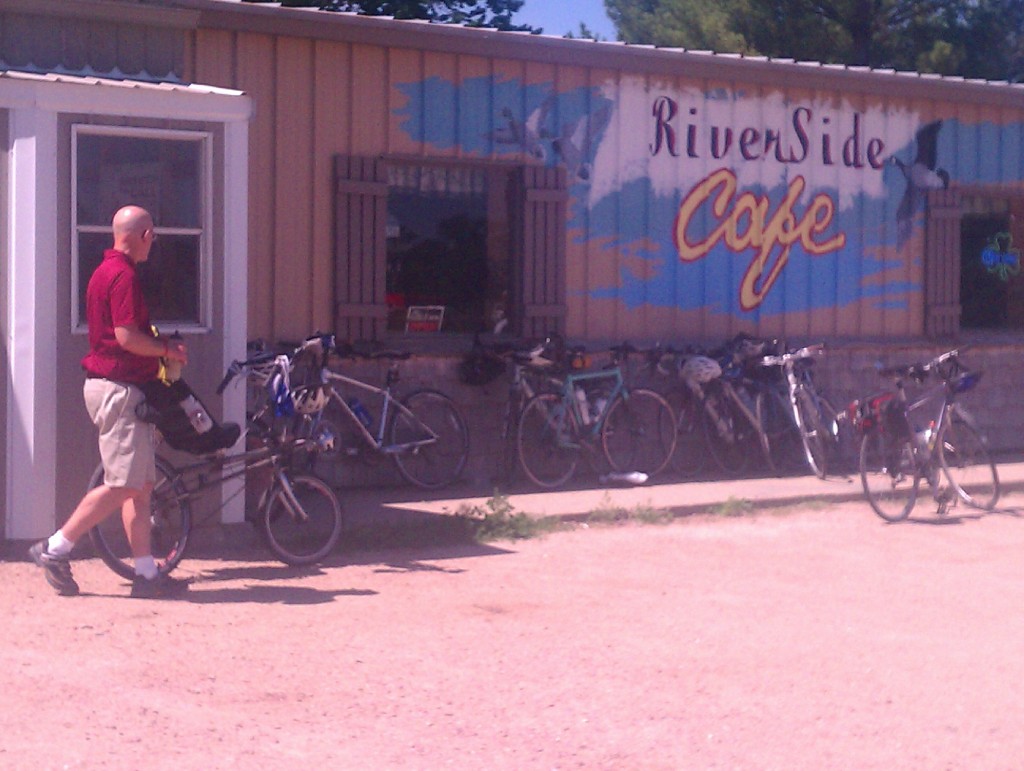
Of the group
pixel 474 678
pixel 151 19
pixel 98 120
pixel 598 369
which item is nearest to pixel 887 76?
pixel 598 369

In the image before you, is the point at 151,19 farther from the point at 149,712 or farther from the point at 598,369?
the point at 149,712

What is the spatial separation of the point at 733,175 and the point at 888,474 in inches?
146

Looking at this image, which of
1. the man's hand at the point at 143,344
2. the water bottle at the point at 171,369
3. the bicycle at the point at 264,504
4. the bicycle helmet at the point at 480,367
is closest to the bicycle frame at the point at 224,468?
the bicycle at the point at 264,504

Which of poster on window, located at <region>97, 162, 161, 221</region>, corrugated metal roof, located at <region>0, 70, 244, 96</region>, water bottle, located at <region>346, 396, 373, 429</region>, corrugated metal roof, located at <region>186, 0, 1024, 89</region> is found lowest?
water bottle, located at <region>346, 396, 373, 429</region>

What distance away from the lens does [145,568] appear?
768cm

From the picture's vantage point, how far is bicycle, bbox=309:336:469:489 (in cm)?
1100

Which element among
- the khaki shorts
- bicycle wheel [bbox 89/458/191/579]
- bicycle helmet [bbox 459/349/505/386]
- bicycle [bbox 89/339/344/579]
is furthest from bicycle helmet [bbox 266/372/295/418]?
bicycle helmet [bbox 459/349/505/386]

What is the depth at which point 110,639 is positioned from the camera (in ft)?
22.4

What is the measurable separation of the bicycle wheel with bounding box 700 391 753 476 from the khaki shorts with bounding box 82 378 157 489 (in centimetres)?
605

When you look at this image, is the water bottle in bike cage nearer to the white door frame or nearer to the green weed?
the green weed

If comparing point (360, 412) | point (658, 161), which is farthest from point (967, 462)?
point (360, 412)

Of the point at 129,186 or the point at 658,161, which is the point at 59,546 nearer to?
the point at 129,186

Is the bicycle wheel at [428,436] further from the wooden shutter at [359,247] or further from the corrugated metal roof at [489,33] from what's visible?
the corrugated metal roof at [489,33]

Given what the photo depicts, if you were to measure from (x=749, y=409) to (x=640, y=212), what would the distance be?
1990mm
